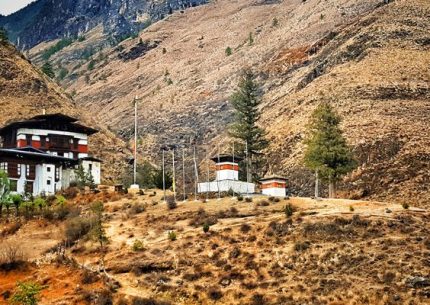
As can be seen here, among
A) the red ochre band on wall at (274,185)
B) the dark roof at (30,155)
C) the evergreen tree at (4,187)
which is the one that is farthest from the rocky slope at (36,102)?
the red ochre band on wall at (274,185)

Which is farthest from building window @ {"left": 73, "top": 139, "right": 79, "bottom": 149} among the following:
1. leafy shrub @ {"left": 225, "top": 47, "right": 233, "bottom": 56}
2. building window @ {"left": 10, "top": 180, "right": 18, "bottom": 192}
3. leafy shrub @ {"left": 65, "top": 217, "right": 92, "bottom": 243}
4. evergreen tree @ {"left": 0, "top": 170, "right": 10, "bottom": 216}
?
leafy shrub @ {"left": 225, "top": 47, "right": 233, "bottom": 56}

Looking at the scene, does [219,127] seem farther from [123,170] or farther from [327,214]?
[327,214]

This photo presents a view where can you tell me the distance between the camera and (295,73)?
118 m

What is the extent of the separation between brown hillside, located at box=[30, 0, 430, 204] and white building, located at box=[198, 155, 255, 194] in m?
11.8

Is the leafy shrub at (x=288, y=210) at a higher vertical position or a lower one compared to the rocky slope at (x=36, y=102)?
lower

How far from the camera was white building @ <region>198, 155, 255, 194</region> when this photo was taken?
67.2m

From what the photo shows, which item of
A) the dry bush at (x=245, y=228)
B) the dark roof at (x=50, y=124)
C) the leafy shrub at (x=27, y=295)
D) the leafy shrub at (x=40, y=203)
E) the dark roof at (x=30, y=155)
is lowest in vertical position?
the leafy shrub at (x=27, y=295)

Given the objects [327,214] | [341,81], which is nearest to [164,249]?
[327,214]

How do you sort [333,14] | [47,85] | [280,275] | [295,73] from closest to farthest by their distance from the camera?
[280,275] → [47,85] → [295,73] → [333,14]

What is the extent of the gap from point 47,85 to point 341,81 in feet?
153

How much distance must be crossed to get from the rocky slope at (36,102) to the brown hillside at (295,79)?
1387 centimetres

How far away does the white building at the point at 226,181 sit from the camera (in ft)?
220

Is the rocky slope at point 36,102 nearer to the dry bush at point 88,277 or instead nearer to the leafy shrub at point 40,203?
the leafy shrub at point 40,203

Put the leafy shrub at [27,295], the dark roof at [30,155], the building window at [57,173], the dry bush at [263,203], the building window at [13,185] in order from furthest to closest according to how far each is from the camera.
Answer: the building window at [57,173]
the dark roof at [30,155]
the building window at [13,185]
the dry bush at [263,203]
the leafy shrub at [27,295]
